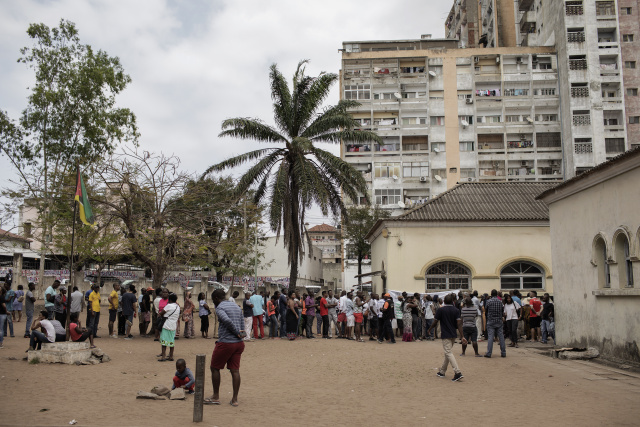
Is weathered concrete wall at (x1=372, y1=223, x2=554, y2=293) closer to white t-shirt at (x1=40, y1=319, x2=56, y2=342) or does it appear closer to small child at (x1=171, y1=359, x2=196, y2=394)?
white t-shirt at (x1=40, y1=319, x2=56, y2=342)

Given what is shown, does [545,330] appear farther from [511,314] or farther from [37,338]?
[37,338]

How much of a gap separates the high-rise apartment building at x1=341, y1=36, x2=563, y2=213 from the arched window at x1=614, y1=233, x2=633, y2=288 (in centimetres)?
4327

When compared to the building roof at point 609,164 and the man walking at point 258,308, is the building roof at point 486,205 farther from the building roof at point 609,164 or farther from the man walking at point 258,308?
the building roof at point 609,164

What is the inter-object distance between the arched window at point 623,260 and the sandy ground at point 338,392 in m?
2.15

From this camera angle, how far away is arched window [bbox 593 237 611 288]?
15070 millimetres

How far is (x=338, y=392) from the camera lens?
35.0ft

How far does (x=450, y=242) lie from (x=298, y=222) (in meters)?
7.51

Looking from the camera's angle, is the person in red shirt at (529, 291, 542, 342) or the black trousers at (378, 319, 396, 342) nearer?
the black trousers at (378, 319, 396, 342)

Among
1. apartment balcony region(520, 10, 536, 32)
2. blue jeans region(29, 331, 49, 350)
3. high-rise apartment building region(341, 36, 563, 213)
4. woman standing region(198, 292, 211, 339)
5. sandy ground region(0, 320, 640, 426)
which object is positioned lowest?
sandy ground region(0, 320, 640, 426)

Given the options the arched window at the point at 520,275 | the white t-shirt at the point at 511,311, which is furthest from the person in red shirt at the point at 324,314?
the arched window at the point at 520,275

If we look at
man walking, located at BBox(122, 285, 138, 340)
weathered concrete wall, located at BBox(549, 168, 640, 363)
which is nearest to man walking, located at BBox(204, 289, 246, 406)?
weathered concrete wall, located at BBox(549, 168, 640, 363)

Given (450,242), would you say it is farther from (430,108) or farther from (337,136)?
(430,108)

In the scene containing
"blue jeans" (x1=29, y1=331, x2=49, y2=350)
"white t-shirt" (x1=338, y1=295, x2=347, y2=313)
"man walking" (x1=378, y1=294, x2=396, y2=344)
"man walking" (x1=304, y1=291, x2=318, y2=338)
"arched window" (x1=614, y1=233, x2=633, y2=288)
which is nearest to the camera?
"blue jeans" (x1=29, y1=331, x2=49, y2=350)

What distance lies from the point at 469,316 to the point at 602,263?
12.3 ft
